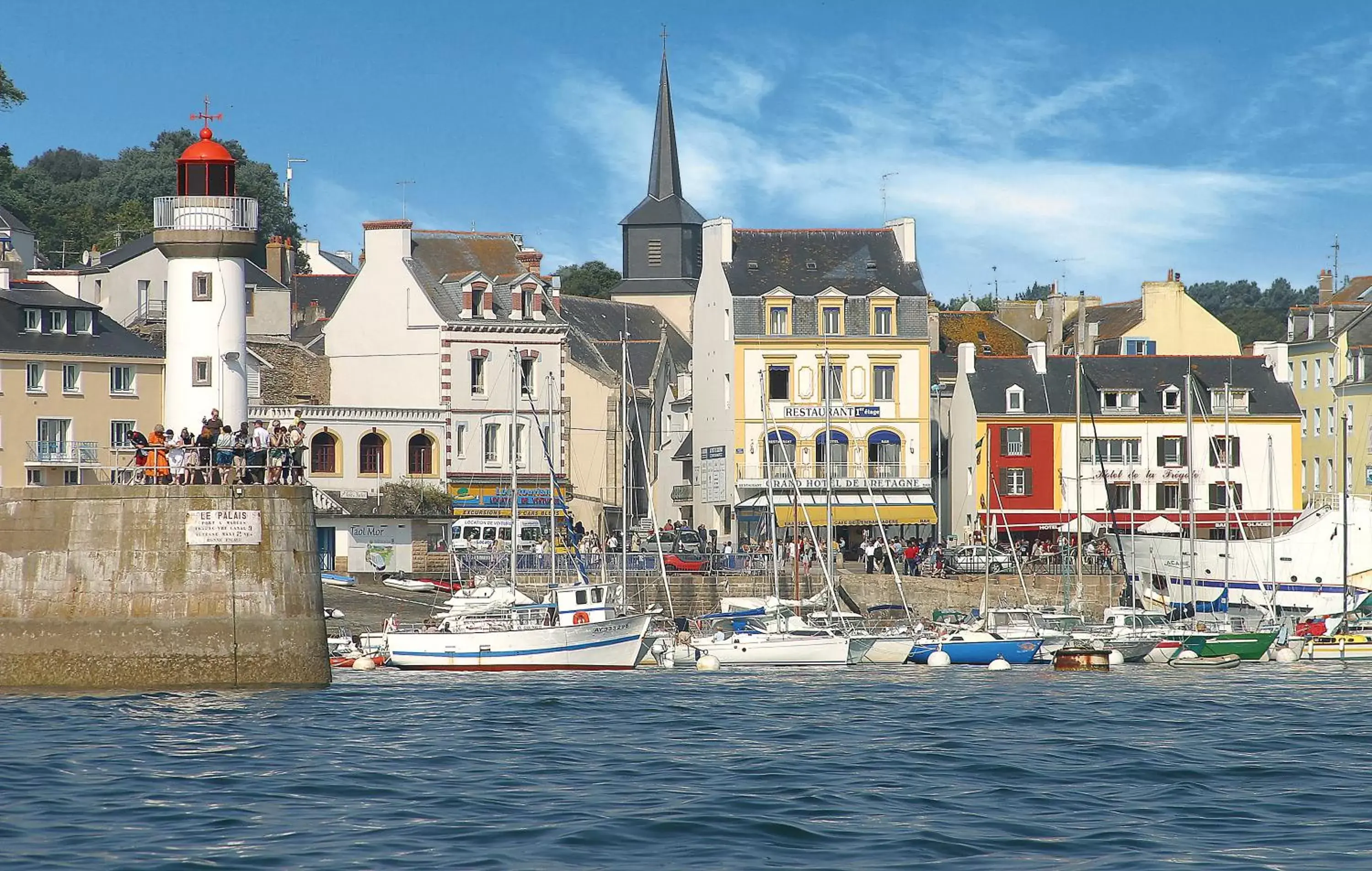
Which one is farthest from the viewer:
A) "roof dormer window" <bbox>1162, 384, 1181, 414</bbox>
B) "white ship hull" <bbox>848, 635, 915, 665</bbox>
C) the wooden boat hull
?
"roof dormer window" <bbox>1162, 384, 1181, 414</bbox>

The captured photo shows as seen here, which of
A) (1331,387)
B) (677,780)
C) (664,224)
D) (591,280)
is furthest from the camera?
(591,280)

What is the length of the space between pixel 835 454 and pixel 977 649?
21.8 metres

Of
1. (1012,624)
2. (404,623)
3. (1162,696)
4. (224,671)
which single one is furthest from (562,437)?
(224,671)

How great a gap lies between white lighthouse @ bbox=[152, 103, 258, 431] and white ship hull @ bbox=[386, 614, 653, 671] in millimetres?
12422

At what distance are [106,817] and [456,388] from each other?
4900cm

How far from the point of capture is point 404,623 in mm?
57875

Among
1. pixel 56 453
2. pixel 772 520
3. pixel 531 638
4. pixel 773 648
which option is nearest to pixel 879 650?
pixel 773 648

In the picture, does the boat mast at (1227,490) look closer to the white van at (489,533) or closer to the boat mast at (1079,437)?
the boat mast at (1079,437)

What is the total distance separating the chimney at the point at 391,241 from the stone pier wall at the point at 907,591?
1925 centimetres

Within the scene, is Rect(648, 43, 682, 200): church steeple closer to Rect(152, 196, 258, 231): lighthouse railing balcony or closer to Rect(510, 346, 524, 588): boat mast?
Rect(510, 346, 524, 588): boat mast

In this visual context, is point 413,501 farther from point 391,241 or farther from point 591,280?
point 591,280

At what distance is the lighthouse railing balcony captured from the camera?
130ft

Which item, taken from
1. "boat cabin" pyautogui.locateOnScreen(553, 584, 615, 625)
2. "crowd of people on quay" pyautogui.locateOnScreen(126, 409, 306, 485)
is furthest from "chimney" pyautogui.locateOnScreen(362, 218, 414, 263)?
"crowd of people on quay" pyautogui.locateOnScreen(126, 409, 306, 485)

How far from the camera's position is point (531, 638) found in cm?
5084
